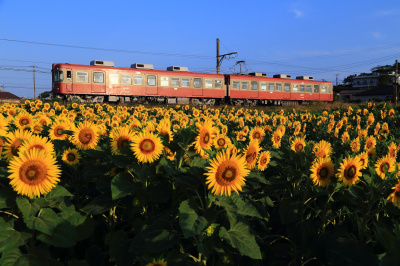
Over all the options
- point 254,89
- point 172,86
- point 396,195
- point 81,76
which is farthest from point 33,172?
point 254,89

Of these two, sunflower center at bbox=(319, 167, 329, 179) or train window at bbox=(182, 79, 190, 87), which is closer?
sunflower center at bbox=(319, 167, 329, 179)

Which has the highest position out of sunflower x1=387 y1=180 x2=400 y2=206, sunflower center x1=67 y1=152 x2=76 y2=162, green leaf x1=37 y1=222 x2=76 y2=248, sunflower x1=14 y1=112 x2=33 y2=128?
sunflower x1=14 y1=112 x2=33 y2=128

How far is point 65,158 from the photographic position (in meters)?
3.18

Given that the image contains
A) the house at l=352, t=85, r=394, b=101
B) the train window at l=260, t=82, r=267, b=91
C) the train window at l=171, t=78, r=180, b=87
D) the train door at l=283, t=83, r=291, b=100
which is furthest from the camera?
the house at l=352, t=85, r=394, b=101

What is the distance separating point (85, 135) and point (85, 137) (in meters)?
0.02

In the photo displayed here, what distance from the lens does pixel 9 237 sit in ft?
7.02

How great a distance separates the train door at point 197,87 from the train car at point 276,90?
3.35m

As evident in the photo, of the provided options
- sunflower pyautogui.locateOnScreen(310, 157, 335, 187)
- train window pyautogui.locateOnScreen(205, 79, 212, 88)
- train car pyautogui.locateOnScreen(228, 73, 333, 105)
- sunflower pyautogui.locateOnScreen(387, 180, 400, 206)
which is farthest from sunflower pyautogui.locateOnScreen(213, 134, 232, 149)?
train car pyautogui.locateOnScreen(228, 73, 333, 105)

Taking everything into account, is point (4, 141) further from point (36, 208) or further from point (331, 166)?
point (331, 166)

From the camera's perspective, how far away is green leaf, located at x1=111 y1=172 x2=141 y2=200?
239cm

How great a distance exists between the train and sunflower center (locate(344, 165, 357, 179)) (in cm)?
2553

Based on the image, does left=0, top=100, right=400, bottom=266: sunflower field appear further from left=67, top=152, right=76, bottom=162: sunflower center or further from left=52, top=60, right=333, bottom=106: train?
left=52, top=60, right=333, bottom=106: train

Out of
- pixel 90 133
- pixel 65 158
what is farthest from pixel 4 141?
pixel 90 133

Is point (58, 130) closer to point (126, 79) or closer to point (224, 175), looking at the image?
point (224, 175)
